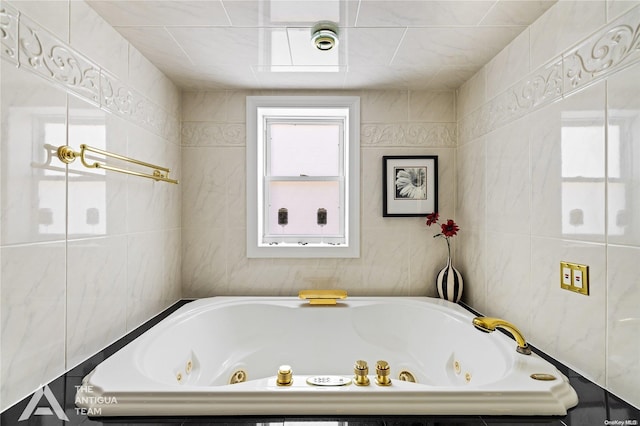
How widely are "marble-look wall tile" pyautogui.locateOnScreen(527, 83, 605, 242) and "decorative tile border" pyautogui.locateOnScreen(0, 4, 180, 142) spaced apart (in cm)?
177

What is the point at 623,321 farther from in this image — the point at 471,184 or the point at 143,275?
the point at 143,275

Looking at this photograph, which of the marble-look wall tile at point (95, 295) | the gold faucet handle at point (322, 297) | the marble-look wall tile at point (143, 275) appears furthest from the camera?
the gold faucet handle at point (322, 297)

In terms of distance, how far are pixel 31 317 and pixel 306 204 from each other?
1.66 metres

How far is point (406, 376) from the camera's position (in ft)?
5.99

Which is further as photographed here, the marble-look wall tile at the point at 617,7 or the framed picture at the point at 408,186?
the framed picture at the point at 408,186

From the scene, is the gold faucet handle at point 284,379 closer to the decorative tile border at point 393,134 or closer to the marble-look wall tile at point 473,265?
the marble-look wall tile at point 473,265

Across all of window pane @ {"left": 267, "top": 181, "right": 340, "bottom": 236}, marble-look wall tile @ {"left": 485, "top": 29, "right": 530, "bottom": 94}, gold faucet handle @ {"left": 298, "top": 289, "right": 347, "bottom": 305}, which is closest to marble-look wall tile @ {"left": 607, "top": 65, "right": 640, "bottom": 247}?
marble-look wall tile @ {"left": 485, "top": 29, "right": 530, "bottom": 94}

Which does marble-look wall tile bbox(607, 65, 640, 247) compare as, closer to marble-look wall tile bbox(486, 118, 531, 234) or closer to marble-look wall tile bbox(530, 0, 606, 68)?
marble-look wall tile bbox(530, 0, 606, 68)

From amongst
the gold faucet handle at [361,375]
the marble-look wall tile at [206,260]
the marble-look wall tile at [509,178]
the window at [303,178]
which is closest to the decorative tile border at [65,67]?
the marble-look wall tile at [206,260]

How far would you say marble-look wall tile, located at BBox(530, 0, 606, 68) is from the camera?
1110 mm

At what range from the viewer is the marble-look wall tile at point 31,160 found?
95 cm

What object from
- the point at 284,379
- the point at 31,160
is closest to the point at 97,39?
the point at 31,160

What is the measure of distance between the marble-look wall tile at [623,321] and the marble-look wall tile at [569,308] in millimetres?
27

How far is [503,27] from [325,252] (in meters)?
1.50
